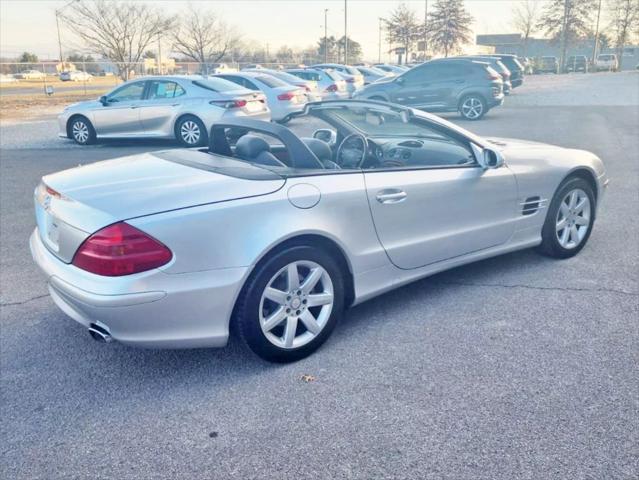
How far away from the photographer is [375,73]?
86.4 feet

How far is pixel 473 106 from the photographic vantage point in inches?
677

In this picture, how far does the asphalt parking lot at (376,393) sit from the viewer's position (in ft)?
7.97

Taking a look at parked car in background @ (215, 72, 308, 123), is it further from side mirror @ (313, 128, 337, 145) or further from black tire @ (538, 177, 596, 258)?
black tire @ (538, 177, 596, 258)

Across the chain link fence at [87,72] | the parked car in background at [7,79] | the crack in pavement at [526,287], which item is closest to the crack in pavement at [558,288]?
the crack in pavement at [526,287]

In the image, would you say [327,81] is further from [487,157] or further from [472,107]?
[487,157]

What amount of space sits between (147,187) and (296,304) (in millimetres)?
1015

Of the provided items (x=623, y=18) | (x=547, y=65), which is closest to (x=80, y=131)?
(x=547, y=65)

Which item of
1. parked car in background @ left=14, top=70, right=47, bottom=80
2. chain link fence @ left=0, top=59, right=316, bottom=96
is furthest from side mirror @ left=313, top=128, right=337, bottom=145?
parked car in background @ left=14, top=70, right=47, bottom=80

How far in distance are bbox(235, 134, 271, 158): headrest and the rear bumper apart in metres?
1.04

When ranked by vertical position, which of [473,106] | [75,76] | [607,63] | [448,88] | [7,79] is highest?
[607,63]

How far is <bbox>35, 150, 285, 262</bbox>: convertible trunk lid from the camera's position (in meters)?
2.82

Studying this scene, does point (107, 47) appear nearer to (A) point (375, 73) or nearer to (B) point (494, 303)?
(A) point (375, 73)

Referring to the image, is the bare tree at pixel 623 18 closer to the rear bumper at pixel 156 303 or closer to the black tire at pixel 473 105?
the black tire at pixel 473 105

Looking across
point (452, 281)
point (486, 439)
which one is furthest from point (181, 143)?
point (486, 439)
